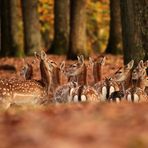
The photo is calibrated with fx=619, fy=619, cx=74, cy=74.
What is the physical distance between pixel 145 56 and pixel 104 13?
91.6ft

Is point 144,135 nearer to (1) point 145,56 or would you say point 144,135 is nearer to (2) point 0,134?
(2) point 0,134

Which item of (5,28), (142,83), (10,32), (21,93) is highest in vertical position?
(5,28)

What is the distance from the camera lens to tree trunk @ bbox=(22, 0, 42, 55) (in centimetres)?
2336

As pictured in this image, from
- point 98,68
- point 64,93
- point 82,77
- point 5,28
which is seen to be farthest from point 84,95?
point 5,28

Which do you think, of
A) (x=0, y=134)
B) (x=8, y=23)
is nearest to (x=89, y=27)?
(x=8, y=23)

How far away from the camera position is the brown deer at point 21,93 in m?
11.0

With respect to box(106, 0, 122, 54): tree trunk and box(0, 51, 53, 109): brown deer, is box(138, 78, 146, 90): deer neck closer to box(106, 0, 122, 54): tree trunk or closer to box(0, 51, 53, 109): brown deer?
box(0, 51, 53, 109): brown deer

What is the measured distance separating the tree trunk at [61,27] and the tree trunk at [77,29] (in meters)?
2.41

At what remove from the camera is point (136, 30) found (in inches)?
523

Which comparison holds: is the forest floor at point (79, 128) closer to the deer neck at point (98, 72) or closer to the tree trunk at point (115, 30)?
the deer neck at point (98, 72)

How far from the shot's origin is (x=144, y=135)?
5125mm

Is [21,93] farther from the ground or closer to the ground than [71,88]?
closer to the ground

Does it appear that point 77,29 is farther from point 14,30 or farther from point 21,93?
point 21,93

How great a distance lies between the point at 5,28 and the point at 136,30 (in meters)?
13.0
